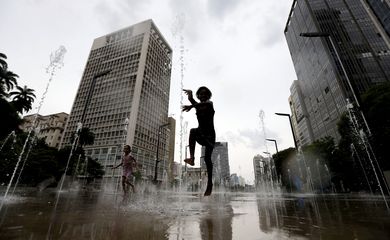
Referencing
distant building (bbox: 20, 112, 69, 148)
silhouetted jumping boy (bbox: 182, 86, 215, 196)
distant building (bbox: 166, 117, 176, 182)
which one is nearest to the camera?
silhouetted jumping boy (bbox: 182, 86, 215, 196)

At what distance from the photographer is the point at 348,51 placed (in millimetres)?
56562

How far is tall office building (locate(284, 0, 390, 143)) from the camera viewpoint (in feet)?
171

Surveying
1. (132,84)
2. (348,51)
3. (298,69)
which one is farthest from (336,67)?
(132,84)

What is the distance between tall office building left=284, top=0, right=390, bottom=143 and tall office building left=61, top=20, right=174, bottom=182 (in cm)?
5786

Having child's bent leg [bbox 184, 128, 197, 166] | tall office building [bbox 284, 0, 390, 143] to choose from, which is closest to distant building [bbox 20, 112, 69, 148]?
child's bent leg [bbox 184, 128, 197, 166]

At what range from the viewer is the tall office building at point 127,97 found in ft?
239

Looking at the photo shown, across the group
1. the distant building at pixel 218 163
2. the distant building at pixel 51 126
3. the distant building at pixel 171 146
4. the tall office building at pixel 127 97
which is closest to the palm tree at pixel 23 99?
the distant building at pixel 218 163

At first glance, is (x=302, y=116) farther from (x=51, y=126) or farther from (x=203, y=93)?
(x=51, y=126)

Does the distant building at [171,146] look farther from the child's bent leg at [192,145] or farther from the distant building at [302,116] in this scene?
the child's bent leg at [192,145]

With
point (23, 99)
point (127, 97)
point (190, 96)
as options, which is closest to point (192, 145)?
point (190, 96)

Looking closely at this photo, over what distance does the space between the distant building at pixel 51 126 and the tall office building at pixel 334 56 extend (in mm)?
105019

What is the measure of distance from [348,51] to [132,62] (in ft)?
256

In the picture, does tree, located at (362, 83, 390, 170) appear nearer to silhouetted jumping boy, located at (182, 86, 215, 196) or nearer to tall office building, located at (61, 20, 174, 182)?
silhouetted jumping boy, located at (182, 86, 215, 196)

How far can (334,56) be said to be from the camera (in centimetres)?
5497
